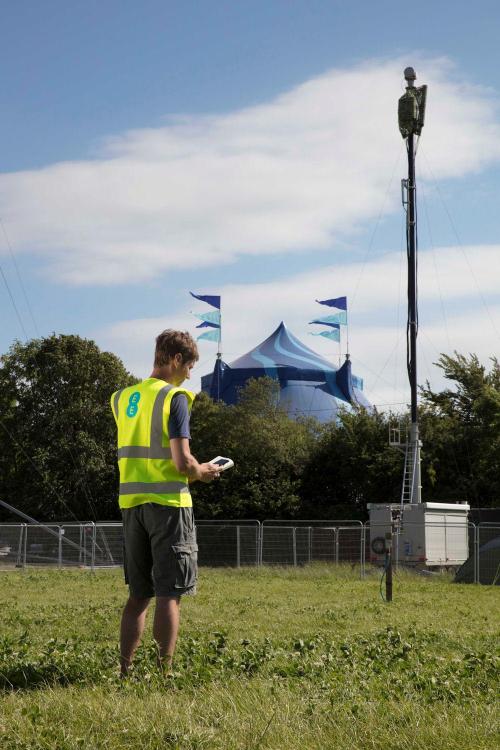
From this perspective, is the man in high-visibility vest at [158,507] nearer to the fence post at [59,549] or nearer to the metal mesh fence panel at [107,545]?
the fence post at [59,549]

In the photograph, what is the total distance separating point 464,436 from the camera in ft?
138

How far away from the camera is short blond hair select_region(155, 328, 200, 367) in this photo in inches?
228

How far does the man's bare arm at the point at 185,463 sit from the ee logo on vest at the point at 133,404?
33 centimetres

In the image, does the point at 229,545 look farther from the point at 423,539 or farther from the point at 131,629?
the point at 131,629

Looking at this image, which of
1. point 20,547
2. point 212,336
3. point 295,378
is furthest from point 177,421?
point 212,336

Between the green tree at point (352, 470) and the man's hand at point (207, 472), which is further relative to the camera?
the green tree at point (352, 470)

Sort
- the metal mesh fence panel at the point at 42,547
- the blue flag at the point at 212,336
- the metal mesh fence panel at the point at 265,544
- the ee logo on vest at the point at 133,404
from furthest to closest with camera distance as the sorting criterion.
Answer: the blue flag at the point at 212,336, the metal mesh fence panel at the point at 42,547, the metal mesh fence panel at the point at 265,544, the ee logo on vest at the point at 133,404

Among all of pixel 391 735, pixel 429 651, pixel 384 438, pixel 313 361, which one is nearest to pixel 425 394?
pixel 384 438

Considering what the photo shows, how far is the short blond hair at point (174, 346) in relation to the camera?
579 centimetres

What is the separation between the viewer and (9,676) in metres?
5.36

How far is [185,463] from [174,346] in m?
0.71

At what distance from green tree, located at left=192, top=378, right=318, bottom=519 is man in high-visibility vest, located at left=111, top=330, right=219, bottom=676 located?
37692mm

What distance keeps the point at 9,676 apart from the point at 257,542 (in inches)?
946

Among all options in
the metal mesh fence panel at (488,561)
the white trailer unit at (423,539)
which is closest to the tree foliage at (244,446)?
the white trailer unit at (423,539)
